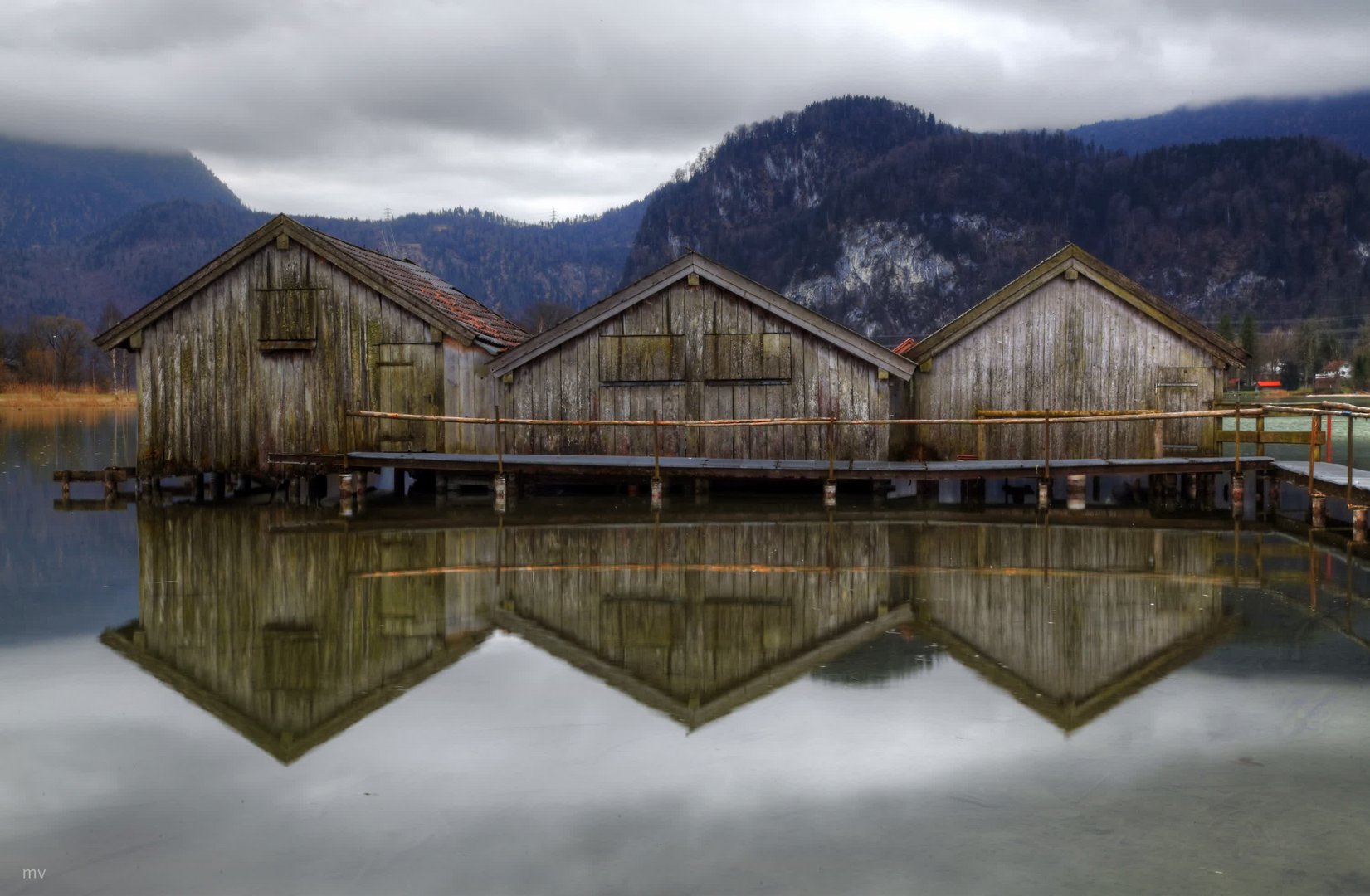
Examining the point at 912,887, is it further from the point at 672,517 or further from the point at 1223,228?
the point at 1223,228

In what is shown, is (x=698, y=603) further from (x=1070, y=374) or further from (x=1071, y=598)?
(x=1070, y=374)

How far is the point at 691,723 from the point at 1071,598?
6.02 m

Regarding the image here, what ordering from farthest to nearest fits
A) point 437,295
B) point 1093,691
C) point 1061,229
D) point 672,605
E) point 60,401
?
point 1061,229
point 60,401
point 437,295
point 672,605
point 1093,691

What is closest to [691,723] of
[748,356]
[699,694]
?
[699,694]

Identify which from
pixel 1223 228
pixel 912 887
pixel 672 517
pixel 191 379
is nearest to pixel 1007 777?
pixel 912 887

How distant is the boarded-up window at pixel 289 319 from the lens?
86.3 ft

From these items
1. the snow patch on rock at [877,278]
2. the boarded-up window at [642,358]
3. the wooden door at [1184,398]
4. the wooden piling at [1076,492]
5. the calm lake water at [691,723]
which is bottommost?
the calm lake water at [691,723]

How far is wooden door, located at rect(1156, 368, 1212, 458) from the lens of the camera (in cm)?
2541

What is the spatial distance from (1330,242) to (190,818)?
20313 centimetres

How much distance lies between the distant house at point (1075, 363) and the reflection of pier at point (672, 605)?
18.9ft

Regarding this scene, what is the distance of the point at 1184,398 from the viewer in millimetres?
25406

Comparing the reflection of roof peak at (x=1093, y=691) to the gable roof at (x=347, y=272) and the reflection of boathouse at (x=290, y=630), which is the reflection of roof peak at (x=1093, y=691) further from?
the gable roof at (x=347, y=272)

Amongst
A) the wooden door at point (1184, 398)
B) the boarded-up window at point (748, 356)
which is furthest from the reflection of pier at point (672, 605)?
the wooden door at point (1184, 398)

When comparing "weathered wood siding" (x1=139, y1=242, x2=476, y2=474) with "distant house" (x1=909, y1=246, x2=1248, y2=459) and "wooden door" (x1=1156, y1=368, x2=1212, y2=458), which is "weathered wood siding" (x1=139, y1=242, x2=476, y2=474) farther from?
"wooden door" (x1=1156, y1=368, x2=1212, y2=458)
